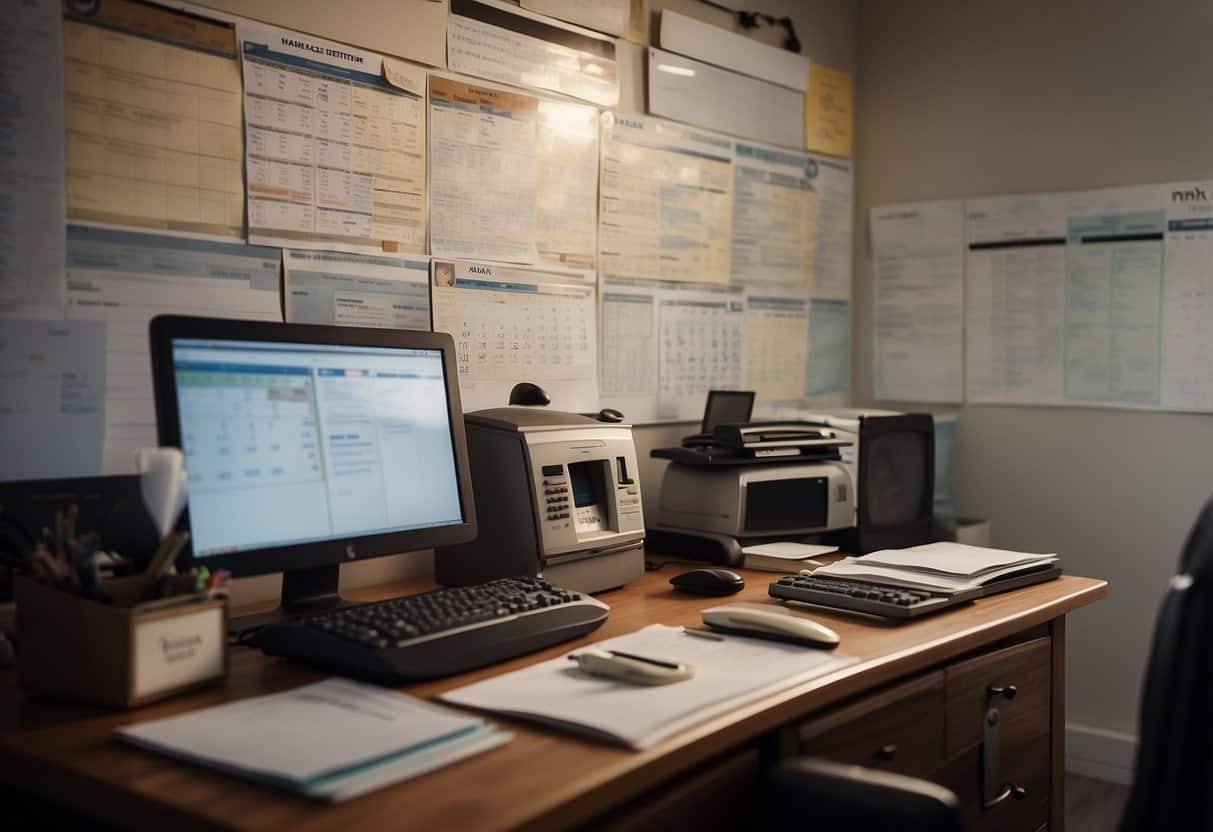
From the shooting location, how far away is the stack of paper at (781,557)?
2.05 m

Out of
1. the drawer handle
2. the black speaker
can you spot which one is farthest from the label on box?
the black speaker

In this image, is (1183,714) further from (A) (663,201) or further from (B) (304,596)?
(A) (663,201)

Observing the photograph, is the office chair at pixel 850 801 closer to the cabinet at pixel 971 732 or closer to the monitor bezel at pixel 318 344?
the cabinet at pixel 971 732

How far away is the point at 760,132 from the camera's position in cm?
283

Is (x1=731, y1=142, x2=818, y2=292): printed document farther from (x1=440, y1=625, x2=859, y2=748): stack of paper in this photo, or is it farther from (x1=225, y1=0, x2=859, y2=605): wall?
(x1=440, y1=625, x2=859, y2=748): stack of paper

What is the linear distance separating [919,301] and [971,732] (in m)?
→ 1.69

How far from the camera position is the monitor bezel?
1331mm

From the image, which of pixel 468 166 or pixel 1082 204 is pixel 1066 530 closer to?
pixel 1082 204

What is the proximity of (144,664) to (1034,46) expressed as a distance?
2651mm

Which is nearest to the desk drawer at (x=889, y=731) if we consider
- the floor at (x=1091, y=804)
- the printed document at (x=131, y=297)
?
the printed document at (x=131, y=297)

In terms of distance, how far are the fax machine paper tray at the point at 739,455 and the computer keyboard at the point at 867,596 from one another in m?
0.46

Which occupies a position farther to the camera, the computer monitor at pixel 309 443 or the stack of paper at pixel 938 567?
the stack of paper at pixel 938 567

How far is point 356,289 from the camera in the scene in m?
1.91

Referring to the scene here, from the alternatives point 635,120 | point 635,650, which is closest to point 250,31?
point 635,120
